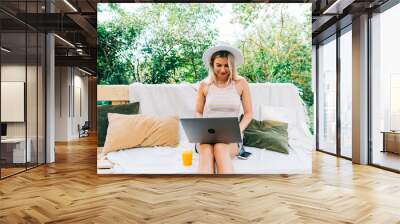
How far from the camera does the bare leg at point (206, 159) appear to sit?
5.51 meters

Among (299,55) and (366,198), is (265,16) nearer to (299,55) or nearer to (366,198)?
Result: (299,55)

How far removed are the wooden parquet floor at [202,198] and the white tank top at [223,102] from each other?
943 mm

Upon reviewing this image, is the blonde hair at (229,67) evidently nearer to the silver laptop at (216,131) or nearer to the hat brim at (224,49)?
the hat brim at (224,49)

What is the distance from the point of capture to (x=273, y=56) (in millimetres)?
5738

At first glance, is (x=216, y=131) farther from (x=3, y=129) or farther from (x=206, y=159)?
(x=3, y=129)

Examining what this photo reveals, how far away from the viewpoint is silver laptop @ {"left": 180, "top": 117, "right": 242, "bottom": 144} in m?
5.46

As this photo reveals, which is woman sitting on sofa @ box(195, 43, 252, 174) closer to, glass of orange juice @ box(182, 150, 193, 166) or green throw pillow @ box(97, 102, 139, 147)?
glass of orange juice @ box(182, 150, 193, 166)

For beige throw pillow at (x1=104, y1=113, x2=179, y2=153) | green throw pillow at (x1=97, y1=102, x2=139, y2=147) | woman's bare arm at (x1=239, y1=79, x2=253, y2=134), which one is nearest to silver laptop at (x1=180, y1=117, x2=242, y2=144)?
woman's bare arm at (x1=239, y1=79, x2=253, y2=134)

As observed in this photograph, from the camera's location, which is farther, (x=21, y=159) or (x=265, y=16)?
(x=21, y=159)

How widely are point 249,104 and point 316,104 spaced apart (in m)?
5.24

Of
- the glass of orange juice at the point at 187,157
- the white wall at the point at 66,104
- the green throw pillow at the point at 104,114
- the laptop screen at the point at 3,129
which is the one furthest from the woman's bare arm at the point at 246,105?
the white wall at the point at 66,104

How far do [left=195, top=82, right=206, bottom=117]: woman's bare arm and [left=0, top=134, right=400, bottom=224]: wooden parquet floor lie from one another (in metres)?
0.96

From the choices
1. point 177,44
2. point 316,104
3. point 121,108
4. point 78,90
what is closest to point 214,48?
point 177,44

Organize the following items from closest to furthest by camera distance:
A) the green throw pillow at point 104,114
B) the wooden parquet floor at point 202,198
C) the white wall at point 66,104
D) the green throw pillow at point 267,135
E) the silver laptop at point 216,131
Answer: the wooden parquet floor at point 202,198 → the silver laptop at point 216,131 → the green throw pillow at point 267,135 → the green throw pillow at point 104,114 → the white wall at point 66,104
